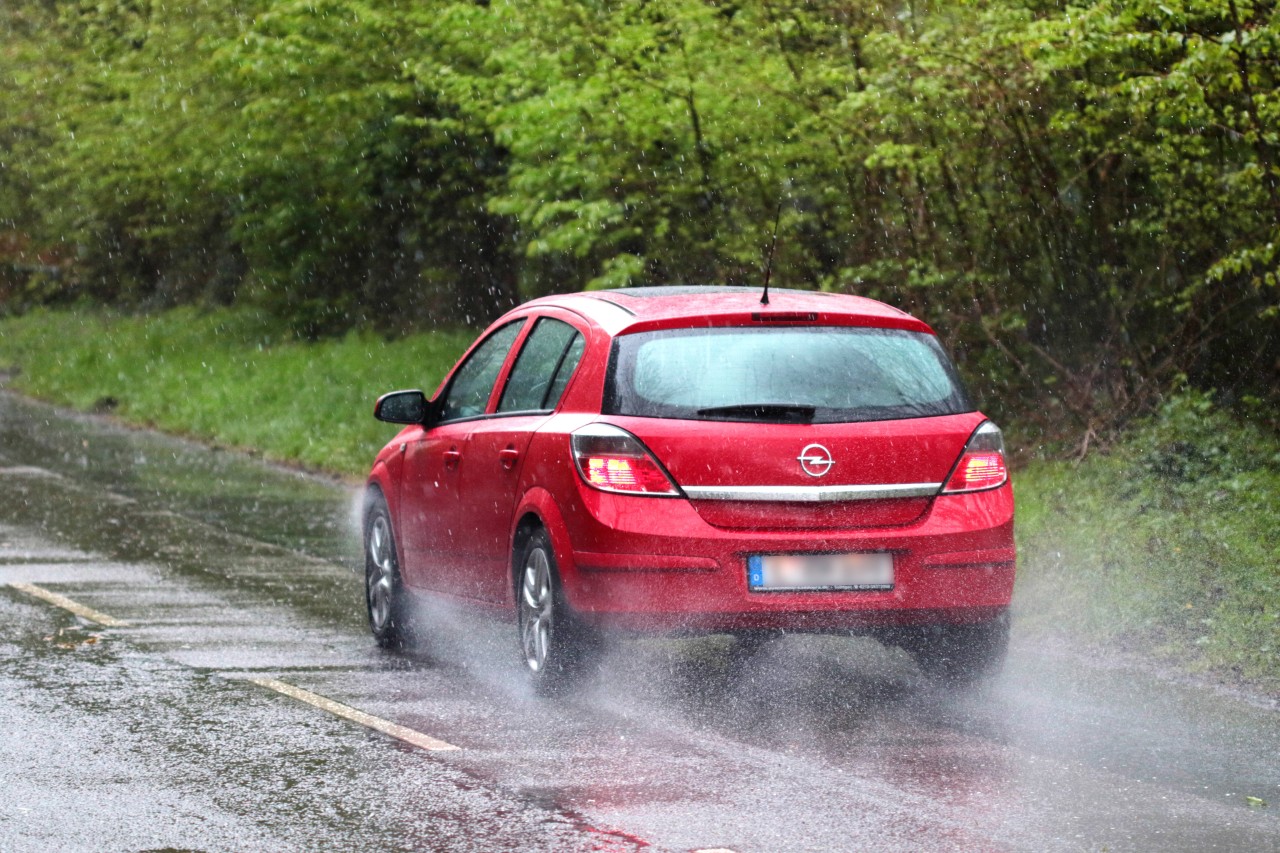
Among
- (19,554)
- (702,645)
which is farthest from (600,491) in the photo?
(19,554)

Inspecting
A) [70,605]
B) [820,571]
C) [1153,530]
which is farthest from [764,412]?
[70,605]

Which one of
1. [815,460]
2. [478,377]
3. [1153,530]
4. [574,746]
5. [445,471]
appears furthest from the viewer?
[1153,530]

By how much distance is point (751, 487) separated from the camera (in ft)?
24.6

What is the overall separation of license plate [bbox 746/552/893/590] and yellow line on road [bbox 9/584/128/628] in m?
4.27

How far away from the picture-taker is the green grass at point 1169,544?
9.21 metres

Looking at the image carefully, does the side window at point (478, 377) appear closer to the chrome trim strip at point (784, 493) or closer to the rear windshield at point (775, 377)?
the rear windshield at point (775, 377)

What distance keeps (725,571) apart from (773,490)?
14.4 inches

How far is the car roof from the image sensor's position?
7910mm

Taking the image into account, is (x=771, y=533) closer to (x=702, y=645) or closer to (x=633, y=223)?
(x=702, y=645)

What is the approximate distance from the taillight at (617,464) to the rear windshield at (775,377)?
138mm

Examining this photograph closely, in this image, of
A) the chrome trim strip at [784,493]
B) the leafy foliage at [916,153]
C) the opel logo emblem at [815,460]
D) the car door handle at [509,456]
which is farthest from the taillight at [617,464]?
the leafy foliage at [916,153]

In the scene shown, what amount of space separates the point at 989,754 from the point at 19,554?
27.5 ft

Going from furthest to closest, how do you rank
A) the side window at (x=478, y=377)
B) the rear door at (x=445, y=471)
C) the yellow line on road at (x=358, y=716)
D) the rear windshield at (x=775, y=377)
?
the side window at (x=478, y=377), the rear door at (x=445, y=471), the rear windshield at (x=775, y=377), the yellow line on road at (x=358, y=716)

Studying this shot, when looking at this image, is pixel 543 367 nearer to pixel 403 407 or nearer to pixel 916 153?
pixel 403 407
